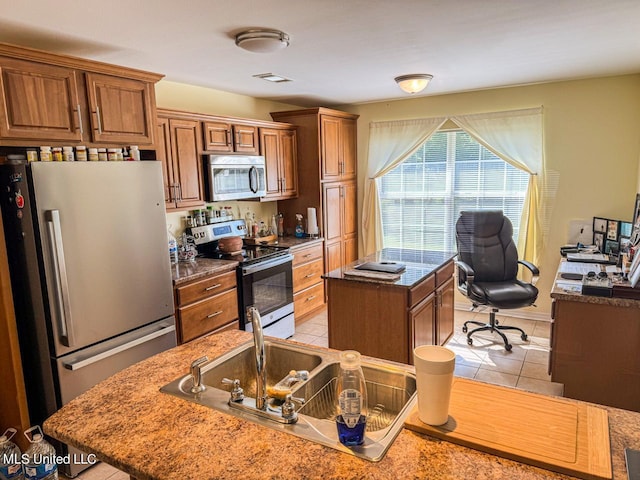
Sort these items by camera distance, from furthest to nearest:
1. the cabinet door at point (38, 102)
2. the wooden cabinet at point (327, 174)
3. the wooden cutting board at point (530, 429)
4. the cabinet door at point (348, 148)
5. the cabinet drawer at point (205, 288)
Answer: the cabinet door at point (348, 148) < the wooden cabinet at point (327, 174) < the cabinet drawer at point (205, 288) < the cabinet door at point (38, 102) < the wooden cutting board at point (530, 429)

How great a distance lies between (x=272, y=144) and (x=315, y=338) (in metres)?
2.02

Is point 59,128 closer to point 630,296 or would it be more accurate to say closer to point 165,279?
point 165,279

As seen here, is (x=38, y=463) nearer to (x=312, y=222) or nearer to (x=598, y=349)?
(x=598, y=349)

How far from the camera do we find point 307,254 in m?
4.49

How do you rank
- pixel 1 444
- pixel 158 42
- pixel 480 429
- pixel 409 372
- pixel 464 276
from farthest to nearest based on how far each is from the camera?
pixel 464 276 < pixel 158 42 < pixel 1 444 < pixel 409 372 < pixel 480 429

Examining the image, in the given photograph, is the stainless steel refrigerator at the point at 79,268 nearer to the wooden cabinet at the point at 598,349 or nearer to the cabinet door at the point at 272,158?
the cabinet door at the point at 272,158

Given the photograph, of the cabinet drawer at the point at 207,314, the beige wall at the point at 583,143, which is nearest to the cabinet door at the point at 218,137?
the cabinet drawer at the point at 207,314

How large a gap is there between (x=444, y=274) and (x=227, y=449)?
255 cm

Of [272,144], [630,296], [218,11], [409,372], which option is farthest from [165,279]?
[630,296]

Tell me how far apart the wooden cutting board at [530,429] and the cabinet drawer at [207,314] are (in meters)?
2.14

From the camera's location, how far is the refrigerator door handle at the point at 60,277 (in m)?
2.15

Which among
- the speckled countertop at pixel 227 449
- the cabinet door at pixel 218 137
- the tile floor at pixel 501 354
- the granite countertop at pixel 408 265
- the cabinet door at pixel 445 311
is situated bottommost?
the tile floor at pixel 501 354

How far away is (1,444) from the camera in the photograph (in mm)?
1918

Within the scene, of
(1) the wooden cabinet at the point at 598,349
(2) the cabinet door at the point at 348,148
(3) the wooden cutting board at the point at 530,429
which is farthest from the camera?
(2) the cabinet door at the point at 348,148
